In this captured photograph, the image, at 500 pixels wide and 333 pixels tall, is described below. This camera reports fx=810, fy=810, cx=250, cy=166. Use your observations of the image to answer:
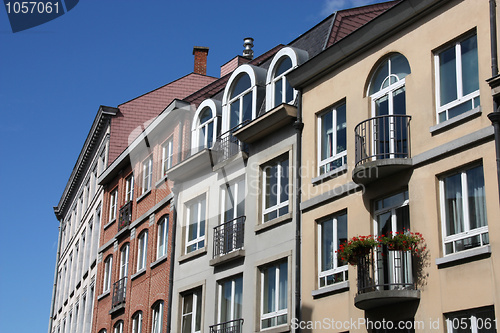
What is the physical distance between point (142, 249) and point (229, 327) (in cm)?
1039

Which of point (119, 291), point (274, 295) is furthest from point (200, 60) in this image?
point (274, 295)

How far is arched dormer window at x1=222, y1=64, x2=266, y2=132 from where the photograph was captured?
27.0 metres

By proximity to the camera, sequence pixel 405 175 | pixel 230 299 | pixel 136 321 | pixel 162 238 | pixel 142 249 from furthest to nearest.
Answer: pixel 142 249
pixel 136 321
pixel 162 238
pixel 230 299
pixel 405 175

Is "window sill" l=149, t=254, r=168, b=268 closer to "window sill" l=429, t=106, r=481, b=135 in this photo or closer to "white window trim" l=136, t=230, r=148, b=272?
"white window trim" l=136, t=230, r=148, b=272

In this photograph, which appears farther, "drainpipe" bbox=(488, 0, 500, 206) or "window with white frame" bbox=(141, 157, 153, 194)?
"window with white frame" bbox=(141, 157, 153, 194)

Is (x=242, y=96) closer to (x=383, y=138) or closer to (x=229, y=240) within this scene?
(x=229, y=240)

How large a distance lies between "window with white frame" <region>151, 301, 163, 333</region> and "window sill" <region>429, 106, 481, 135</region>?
49.7 feet

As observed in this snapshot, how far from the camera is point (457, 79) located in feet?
61.3

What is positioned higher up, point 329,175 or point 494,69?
point 494,69

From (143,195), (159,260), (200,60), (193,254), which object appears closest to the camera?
(193,254)

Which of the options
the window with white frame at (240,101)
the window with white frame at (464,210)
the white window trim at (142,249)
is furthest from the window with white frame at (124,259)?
the window with white frame at (464,210)

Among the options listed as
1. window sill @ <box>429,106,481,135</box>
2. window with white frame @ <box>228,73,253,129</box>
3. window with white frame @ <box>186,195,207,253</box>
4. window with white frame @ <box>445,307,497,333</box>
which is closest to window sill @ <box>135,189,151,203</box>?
window with white frame @ <box>186,195,207,253</box>

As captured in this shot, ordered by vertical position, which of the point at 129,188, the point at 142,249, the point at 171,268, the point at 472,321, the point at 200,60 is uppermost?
the point at 200,60

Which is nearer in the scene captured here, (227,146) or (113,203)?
(227,146)
